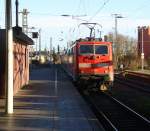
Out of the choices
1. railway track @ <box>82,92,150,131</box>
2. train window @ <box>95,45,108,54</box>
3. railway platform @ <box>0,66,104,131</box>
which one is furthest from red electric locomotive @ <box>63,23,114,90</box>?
railway platform @ <box>0,66,104,131</box>

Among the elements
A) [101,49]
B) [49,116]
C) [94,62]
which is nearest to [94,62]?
[94,62]

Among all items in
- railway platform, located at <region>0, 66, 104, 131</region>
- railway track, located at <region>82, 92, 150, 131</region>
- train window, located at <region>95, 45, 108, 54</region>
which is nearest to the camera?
railway platform, located at <region>0, 66, 104, 131</region>

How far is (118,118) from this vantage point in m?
19.3

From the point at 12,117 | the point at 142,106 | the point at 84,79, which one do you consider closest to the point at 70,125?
the point at 12,117

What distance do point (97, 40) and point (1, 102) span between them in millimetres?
10998

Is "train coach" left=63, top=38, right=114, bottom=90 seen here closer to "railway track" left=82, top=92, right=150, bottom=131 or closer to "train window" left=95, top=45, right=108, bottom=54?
"train window" left=95, top=45, right=108, bottom=54

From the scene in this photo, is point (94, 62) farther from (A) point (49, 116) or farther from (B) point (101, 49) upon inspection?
(A) point (49, 116)

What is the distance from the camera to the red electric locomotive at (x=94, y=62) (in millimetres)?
29984

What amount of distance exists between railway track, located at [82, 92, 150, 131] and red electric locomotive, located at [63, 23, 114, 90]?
9.59 ft

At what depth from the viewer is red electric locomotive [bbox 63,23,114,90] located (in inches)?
1180

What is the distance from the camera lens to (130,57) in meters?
80.9

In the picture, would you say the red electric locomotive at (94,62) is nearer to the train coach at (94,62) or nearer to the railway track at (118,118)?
the train coach at (94,62)

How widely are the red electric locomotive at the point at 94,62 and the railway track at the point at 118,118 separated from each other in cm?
292

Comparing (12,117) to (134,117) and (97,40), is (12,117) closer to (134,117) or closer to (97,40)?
(134,117)
